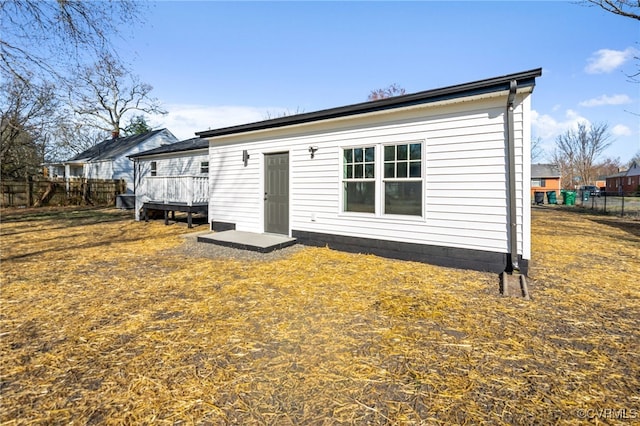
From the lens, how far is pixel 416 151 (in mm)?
5582

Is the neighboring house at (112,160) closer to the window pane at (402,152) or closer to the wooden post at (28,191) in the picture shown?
the wooden post at (28,191)

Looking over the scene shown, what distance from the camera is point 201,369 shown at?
7.47ft

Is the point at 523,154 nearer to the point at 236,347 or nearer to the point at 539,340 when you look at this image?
the point at 539,340

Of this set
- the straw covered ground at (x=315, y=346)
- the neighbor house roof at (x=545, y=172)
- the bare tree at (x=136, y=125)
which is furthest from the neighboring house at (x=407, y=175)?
the neighbor house roof at (x=545, y=172)

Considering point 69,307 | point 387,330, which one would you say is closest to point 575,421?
point 387,330

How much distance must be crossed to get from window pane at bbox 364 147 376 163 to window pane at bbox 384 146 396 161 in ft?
0.78

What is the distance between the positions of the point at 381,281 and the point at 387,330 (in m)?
1.61

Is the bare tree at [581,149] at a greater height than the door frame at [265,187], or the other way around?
the bare tree at [581,149]

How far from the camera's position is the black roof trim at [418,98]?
430 cm

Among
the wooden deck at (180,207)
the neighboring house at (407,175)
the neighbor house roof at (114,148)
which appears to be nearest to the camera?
the neighboring house at (407,175)

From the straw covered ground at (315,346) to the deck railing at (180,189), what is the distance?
15.5 feet

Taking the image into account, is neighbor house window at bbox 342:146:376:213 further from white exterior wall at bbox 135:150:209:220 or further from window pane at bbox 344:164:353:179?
white exterior wall at bbox 135:150:209:220

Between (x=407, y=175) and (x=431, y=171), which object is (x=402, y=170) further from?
(x=431, y=171)

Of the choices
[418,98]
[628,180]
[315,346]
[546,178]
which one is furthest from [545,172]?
[315,346]
